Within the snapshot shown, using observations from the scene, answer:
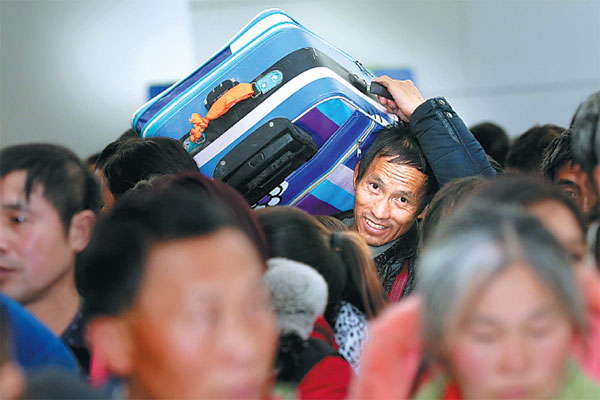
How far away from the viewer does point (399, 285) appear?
7.34ft

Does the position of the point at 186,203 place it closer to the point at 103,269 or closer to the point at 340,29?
the point at 103,269

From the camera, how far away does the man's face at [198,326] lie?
0.95 metres

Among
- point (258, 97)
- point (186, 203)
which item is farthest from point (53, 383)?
point (258, 97)

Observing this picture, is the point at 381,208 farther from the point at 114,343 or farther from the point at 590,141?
the point at 114,343

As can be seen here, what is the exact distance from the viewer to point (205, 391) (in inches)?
37.4

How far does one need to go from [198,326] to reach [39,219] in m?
0.80

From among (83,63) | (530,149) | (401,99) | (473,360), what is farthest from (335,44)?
(473,360)

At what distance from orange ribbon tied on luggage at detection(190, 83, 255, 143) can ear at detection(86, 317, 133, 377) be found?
1.19 m

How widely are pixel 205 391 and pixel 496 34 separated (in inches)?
207

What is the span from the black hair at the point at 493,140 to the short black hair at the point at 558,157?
0.97 metres

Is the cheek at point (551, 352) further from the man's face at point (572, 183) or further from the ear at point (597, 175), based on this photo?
the man's face at point (572, 183)

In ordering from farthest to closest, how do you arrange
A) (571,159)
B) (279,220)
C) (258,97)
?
1. (571,159)
2. (258,97)
3. (279,220)

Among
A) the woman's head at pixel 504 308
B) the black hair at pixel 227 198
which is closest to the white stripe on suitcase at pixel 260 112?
the black hair at pixel 227 198

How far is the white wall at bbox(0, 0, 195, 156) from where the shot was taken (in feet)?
17.6
